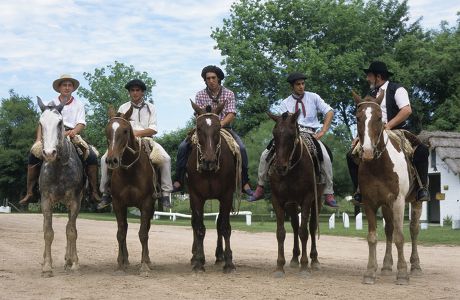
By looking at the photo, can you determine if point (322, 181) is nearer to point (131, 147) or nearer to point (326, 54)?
point (131, 147)

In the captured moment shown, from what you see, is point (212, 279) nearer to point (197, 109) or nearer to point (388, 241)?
point (197, 109)

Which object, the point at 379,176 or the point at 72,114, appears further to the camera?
the point at 72,114

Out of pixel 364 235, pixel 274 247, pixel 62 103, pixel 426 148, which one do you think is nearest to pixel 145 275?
pixel 62 103

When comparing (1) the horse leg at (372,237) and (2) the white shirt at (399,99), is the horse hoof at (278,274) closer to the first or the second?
(1) the horse leg at (372,237)

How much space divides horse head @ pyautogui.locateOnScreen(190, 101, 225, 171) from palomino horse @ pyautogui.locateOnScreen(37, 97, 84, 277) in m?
2.58

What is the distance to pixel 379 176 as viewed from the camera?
11.6 m

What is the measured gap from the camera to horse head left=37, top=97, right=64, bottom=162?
11859mm

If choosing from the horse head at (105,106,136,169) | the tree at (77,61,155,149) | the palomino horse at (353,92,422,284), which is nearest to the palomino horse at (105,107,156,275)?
the horse head at (105,106,136,169)

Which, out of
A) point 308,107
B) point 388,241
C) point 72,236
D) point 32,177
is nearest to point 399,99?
point 308,107

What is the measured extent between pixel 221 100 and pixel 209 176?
1854mm

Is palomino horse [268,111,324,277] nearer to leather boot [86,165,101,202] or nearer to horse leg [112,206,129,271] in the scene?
horse leg [112,206,129,271]

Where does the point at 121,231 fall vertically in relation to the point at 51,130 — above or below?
below

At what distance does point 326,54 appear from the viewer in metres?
Answer: 51.8

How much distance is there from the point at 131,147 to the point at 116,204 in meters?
1.20
